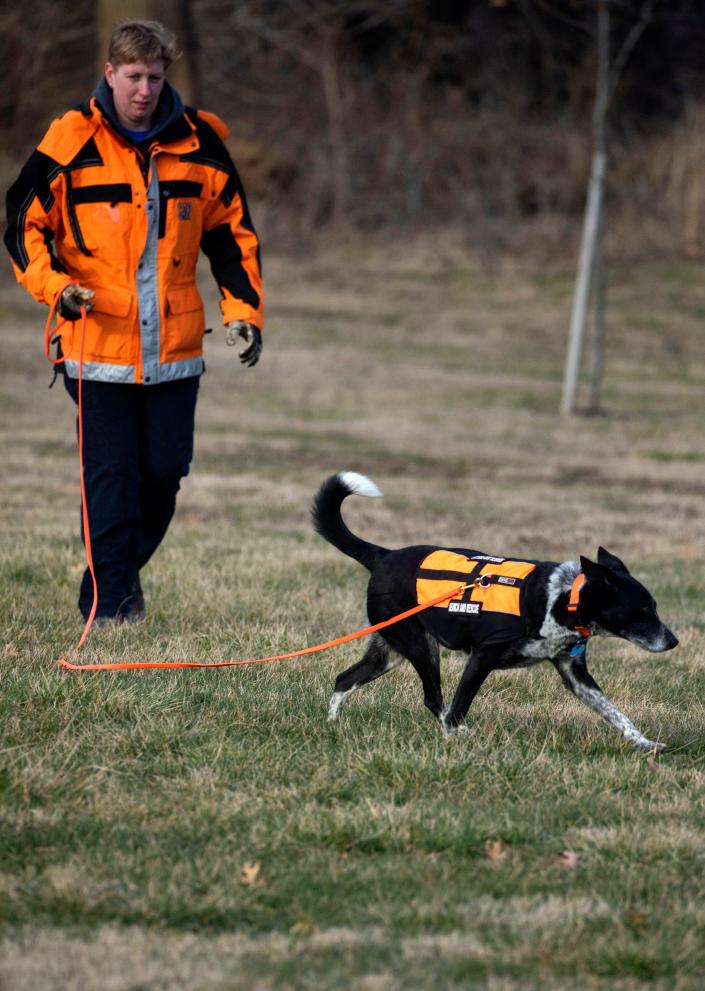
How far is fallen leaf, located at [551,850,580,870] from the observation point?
3834mm

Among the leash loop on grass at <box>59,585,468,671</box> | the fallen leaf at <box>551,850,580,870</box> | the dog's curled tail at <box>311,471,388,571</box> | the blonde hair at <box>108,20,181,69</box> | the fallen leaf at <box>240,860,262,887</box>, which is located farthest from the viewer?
the blonde hair at <box>108,20,181,69</box>

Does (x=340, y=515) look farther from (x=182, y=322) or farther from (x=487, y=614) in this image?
(x=182, y=322)

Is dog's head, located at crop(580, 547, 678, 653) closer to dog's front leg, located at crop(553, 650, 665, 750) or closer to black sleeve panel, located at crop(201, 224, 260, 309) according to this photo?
dog's front leg, located at crop(553, 650, 665, 750)

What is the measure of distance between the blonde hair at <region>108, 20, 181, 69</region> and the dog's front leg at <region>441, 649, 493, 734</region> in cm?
274

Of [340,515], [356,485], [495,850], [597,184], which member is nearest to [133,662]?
[340,515]

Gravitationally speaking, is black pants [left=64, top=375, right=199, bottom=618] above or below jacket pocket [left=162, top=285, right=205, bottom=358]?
below

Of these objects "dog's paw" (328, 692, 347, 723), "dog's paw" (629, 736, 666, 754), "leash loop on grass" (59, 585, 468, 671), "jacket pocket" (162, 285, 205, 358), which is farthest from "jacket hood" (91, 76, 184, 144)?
"dog's paw" (629, 736, 666, 754)

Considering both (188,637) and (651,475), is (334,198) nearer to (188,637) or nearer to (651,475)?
(651,475)

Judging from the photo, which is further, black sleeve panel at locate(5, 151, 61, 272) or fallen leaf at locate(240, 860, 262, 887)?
black sleeve panel at locate(5, 151, 61, 272)

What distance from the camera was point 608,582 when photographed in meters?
4.71

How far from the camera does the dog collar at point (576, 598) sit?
15.3 feet

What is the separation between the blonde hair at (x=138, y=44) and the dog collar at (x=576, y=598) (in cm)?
271

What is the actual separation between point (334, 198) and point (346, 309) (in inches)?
240

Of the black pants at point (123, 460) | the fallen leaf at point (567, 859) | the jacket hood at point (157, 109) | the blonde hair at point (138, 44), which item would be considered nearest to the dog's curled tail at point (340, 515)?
the black pants at point (123, 460)
